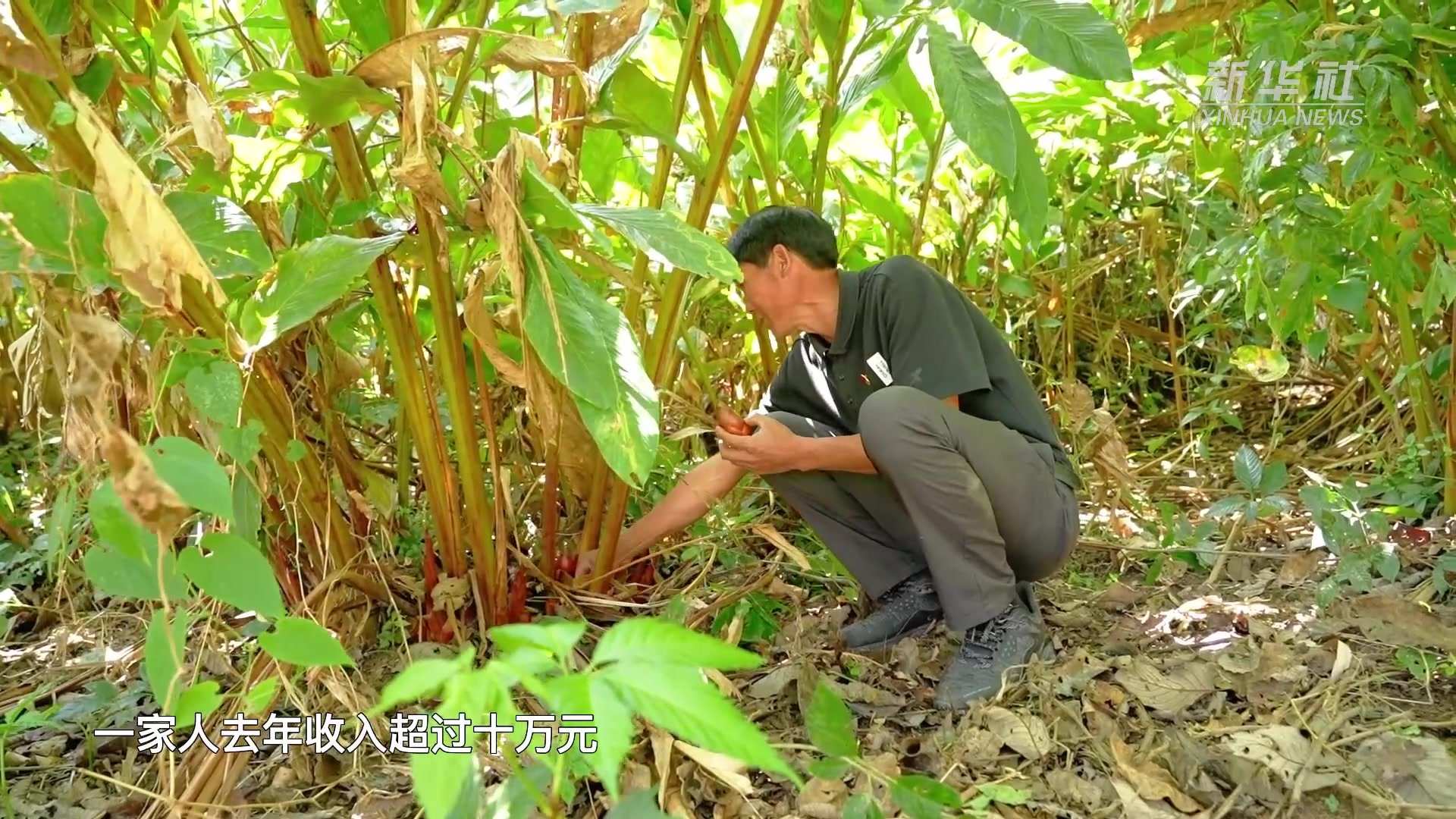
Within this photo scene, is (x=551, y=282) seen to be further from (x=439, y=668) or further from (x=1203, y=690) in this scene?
(x=1203, y=690)

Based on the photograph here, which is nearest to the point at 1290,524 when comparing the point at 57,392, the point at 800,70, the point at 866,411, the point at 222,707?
the point at 866,411

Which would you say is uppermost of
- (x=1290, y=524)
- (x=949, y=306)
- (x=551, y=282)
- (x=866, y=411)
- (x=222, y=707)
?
(x=551, y=282)

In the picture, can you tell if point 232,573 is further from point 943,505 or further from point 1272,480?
point 1272,480

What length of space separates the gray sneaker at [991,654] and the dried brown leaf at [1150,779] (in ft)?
0.70

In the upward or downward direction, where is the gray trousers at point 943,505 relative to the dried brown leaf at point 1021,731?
upward

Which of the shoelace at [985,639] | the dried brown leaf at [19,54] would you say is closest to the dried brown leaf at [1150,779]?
the shoelace at [985,639]

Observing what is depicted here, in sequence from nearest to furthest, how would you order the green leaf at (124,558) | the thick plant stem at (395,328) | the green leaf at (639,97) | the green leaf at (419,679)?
1. the green leaf at (419,679)
2. the green leaf at (124,558)
3. the thick plant stem at (395,328)
4. the green leaf at (639,97)

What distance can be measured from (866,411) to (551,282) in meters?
0.56

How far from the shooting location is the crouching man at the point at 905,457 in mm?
1541

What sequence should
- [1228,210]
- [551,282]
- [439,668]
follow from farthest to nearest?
1. [1228,210]
2. [551,282]
3. [439,668]

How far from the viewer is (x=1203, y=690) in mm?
1386

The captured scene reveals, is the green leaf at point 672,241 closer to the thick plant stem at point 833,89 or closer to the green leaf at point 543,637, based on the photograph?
the green leaf at point 543,637

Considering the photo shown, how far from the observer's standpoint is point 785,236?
1.66 m

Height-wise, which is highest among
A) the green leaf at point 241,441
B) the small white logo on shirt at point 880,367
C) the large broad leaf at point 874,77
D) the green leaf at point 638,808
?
the large broad leaf at point 874,77
